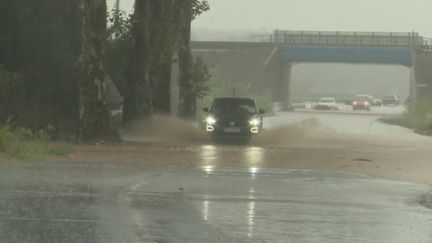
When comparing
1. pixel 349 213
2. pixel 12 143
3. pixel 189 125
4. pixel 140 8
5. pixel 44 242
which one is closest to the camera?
pixel 44 242

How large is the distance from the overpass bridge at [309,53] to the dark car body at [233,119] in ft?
209

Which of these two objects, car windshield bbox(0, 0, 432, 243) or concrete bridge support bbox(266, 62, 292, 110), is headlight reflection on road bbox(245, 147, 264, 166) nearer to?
car windshield bbox(0, 0, 432, 243)

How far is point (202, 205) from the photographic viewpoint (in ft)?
44.9

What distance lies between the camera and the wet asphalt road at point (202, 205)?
10.9 metres

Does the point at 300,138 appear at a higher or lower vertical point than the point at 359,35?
lower

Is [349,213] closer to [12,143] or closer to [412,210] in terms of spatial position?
[412,210]

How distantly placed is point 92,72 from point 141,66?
6.96 m

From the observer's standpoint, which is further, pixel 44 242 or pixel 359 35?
pixel 359 35

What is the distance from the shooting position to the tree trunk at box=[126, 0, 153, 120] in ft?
112

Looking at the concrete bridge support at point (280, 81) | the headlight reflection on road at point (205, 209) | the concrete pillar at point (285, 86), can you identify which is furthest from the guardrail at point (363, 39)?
the headlight reflection on road at point (205, 209)

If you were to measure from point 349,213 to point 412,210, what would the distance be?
1260mm

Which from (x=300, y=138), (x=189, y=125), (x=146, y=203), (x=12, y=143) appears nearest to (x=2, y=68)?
(x=12, y=143)

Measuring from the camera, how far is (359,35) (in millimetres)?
100062

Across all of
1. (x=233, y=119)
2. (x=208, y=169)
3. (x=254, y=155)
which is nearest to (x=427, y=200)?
(x=208, y=169)
